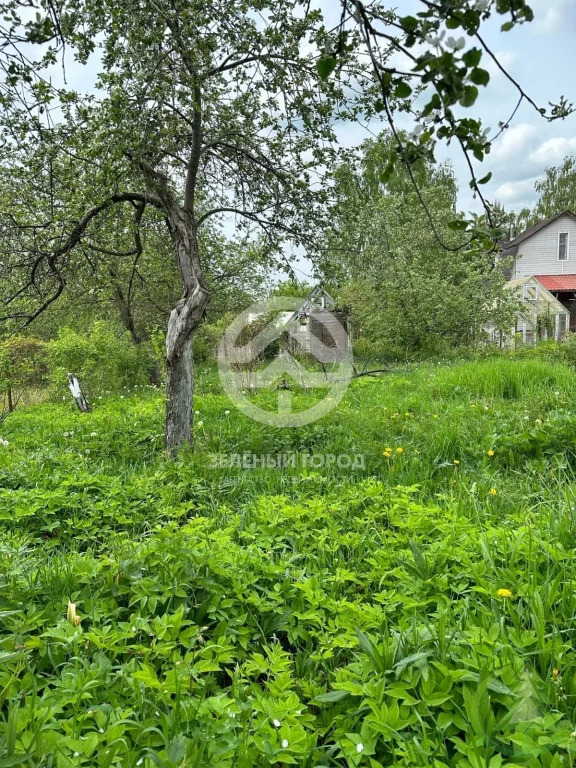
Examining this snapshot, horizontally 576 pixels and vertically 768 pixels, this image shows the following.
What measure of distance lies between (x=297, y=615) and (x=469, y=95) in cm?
204

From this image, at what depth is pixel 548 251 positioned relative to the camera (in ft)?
89.2

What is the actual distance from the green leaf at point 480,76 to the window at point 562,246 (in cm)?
3072

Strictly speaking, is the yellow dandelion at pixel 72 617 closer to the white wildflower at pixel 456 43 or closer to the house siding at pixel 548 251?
the white wildflower at pixel 456 43

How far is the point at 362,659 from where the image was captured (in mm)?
1788

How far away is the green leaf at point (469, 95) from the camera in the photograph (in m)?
0.98

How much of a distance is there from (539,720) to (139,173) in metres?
5.37

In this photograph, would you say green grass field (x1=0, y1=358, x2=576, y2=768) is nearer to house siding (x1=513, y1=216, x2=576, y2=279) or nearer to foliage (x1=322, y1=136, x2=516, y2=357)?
foliage (x1=322, y1=136, x2=516, y2=357)

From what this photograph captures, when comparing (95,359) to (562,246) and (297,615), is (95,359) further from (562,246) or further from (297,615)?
(562,246)

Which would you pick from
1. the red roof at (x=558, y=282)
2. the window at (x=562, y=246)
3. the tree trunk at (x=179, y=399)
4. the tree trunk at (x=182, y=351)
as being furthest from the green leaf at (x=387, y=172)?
the window at (x=562, y=246)

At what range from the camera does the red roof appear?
24978 millimetres

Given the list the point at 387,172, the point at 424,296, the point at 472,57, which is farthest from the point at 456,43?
the point at 424,296

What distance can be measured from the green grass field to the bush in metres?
6.42

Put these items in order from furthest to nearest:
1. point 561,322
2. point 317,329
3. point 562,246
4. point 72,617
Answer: point 562,246 → point 561,322 → point 317,329 → point 72,617

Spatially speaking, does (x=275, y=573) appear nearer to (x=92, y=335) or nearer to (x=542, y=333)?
(x=92, y=335)
